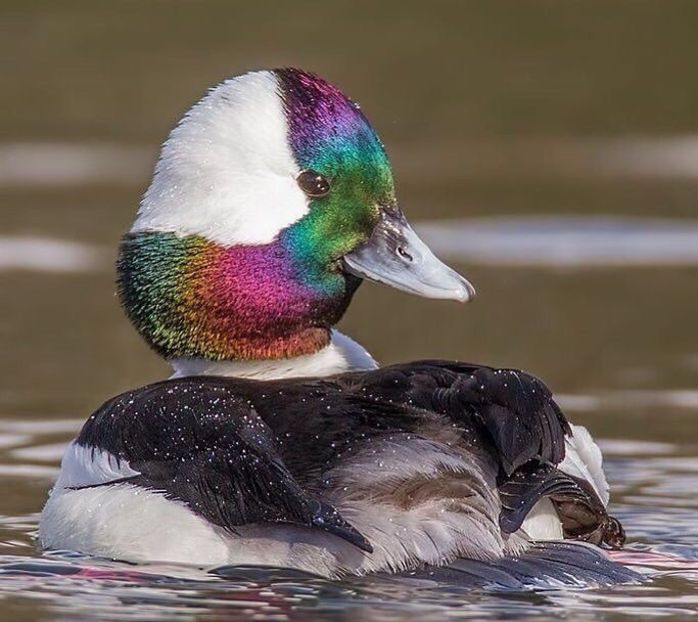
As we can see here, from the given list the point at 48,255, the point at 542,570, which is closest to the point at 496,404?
the point at 542,570

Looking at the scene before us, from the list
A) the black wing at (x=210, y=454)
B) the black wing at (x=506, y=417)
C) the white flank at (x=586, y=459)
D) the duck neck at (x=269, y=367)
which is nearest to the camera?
the black wing at (x=210, y=454)

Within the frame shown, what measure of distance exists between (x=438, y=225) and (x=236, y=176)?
6.91 m

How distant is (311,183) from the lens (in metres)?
7.38

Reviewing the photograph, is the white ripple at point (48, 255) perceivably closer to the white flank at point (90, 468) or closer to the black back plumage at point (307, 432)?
the white flank at point (90, 468)

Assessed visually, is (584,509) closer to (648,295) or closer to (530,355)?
(530,355)

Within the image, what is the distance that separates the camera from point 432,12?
19422 mm

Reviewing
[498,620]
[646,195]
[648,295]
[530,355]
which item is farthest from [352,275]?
[646,195]

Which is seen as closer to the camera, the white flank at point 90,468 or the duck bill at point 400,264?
the white flank at point 90,468

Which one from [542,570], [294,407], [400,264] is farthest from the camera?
[400,264]

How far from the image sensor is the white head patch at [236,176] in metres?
7.32

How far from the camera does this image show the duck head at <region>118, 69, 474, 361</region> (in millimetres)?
7340

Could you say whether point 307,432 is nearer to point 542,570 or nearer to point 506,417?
point 506,417

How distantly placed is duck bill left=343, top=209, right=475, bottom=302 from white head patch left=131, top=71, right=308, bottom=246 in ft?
0.92

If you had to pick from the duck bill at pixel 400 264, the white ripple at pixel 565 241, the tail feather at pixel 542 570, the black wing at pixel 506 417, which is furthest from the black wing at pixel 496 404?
the white ripple at pixel 565 241
